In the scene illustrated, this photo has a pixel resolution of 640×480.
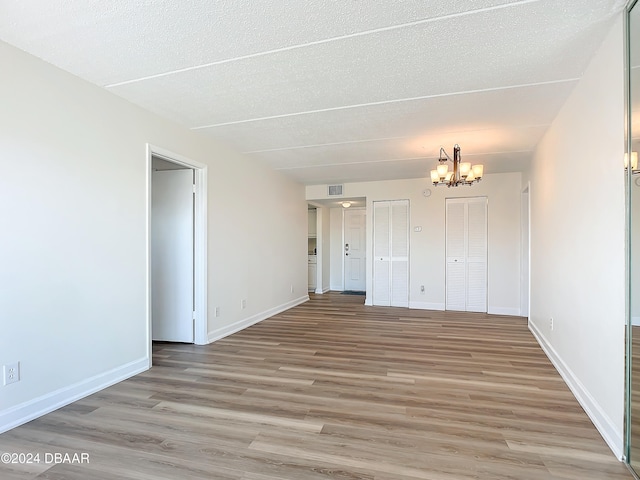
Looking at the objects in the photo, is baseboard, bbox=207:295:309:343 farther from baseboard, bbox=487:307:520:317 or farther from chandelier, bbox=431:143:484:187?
baseboard, bbox=487:307:520:317

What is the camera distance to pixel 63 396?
244 centimetres

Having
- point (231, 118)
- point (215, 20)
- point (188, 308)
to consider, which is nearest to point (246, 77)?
point (215, 20)

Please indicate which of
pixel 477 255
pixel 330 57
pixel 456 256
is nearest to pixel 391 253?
pixel 456 256

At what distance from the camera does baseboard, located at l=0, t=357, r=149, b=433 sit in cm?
214

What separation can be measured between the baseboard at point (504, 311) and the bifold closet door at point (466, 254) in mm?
119

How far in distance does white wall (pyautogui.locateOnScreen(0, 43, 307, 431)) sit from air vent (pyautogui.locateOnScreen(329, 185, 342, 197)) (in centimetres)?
343

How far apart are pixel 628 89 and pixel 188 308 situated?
416cm

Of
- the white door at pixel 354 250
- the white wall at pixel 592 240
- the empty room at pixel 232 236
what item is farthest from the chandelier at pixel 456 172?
the white door at pixel 354 250

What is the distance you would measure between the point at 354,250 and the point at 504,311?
12.6 ft

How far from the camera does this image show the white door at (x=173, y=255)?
155 inches

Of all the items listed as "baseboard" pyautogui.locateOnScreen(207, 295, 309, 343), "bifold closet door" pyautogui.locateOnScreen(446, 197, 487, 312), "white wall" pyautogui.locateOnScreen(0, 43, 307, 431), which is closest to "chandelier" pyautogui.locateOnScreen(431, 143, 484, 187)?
"bifold closet door" pyautogui.locateOnScreen(446, 197, 487, 312)

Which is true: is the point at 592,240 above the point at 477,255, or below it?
above

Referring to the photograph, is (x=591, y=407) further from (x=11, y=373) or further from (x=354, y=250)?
(x=354, y=250)

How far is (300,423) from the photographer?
7.23 feet
